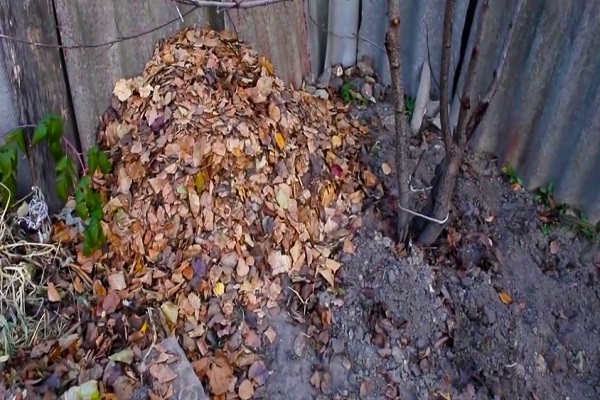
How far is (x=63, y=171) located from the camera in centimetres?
245

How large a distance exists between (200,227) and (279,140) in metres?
0.51

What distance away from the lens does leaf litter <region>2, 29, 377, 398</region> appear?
95.4 inches

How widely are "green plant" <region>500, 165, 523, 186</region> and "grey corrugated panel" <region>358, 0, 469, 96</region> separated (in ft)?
1.62

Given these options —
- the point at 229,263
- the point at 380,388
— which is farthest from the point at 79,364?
the point at 380,388

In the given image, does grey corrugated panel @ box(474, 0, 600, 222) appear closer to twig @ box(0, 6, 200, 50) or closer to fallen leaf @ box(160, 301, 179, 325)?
twig @ box(0, 6, 200, 50)

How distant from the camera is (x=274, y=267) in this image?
8.71 feet

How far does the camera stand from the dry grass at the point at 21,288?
7.87ft

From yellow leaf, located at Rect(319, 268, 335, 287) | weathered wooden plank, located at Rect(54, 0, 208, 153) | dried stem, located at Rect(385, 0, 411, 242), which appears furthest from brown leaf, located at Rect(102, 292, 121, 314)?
dried stem, located at Rect(385, 0, 411, 242)

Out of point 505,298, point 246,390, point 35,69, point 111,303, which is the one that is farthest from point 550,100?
point 35,69

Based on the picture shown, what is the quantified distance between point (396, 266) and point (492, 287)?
15.9 inches

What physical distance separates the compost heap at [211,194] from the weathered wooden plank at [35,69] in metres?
0.22

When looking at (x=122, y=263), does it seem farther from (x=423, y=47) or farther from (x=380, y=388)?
(x=423, y=47)

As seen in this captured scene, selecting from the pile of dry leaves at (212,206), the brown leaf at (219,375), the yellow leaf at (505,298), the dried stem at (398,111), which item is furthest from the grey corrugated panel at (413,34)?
the brown leaf at (219,375)

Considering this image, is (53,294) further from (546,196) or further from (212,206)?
(546,196)
